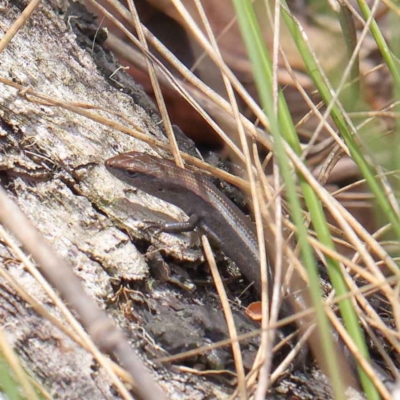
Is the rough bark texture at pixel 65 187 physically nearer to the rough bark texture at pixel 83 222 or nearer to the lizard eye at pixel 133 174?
the rough bark texture at pixel 83 222

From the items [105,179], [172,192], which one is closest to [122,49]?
[172,192]

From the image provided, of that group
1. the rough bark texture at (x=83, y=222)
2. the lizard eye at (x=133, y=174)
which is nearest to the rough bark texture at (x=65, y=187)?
the rough bark texture at (x=83, y=222)

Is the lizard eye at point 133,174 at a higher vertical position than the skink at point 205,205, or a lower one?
higher

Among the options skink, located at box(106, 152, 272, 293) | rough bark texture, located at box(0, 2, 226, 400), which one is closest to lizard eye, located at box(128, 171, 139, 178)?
skink, located at box(106, 152, 272, 293)

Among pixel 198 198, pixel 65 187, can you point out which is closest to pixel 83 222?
pixel 65 187

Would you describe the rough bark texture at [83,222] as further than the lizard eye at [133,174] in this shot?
No

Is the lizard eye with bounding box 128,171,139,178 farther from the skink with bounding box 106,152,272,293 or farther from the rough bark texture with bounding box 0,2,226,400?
the rough bark texture with bounding box 0,2,226,400

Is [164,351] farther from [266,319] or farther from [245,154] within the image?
[245,154]

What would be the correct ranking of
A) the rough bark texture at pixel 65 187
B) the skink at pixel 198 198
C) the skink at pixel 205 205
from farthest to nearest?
1. the skink at pixel 198 198
2. the skink at pixel 205 205
3. the rough bark texture at pixel 65 187
